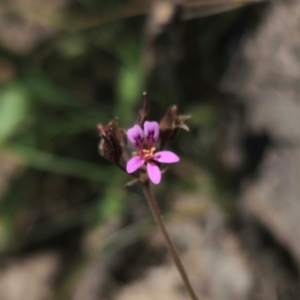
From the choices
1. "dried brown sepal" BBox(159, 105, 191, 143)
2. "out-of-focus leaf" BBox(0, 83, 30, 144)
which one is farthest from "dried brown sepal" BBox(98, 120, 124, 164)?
"out-of-focus leaf" BBox(0, 83, 30, 144)

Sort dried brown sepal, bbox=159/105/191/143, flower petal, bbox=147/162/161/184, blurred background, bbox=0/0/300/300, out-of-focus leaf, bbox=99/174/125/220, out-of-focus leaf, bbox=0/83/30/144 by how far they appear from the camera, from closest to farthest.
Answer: flower petal, bbox=147/162/161/184 < dried brown sepal, bbox=159/105/191/143 < blurred background, bbox=0/0/300/300 < out-of-focus leaf, bbox=99/174/125/220 < out-of-focus leaf, bbox=0/83/30/144

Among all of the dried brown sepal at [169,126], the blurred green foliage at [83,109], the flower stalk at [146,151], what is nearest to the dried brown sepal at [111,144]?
the flower stalk at [146,151]

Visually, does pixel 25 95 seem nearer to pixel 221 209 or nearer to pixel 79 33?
pixel 79 33

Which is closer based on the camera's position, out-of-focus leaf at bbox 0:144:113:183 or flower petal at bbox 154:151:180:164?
flower petal at bbox 154:151:180:164

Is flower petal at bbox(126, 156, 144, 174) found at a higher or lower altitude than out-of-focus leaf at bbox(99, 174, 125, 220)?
lower

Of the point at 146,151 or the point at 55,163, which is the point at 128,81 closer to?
the point at 55,163

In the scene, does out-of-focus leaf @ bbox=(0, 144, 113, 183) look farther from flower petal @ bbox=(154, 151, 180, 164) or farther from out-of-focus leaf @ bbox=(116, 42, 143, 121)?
flower petal @ bbox=(154, 151, 180, 164)

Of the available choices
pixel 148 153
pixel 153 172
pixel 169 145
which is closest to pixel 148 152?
pixel 148 153

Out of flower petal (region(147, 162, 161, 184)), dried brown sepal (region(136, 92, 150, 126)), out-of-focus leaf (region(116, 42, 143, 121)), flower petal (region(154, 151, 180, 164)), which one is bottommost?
flower petal (region(147, 162, 161, 184))
